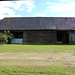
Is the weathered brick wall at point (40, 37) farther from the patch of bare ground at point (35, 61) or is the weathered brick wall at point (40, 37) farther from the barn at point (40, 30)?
the patch of bare ground at point (35, 61)

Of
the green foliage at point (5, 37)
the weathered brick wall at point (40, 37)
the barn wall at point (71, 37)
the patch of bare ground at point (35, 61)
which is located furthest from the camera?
the weathered brick wall at point (40, 37)

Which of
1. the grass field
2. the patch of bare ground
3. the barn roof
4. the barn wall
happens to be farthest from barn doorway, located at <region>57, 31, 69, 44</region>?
the patch of bare ground

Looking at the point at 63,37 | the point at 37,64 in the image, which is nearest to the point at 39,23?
the point at 63,37

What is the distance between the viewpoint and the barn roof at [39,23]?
20.2 metres

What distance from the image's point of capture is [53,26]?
2036 cm

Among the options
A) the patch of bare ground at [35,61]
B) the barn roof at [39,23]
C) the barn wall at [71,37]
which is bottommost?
the patch of bare ground at [35,61]

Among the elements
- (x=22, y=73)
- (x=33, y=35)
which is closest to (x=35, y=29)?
(x=33, y=35)

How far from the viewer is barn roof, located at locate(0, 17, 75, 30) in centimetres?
2020

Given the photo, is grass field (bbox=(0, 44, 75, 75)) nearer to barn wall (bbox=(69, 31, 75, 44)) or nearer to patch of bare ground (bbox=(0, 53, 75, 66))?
patch of bare ground (bbox=(0, 53, 75, 66))

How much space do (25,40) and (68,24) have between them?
9.33 metres

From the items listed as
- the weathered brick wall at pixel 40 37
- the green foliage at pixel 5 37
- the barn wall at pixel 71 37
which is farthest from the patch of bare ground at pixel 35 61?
the barn wall at pixel 71 37

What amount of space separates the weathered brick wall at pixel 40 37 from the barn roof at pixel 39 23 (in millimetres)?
1051

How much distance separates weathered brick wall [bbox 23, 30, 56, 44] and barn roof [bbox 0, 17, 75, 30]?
1051 mm

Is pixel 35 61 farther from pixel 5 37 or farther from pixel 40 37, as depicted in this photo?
pixel 40 37
